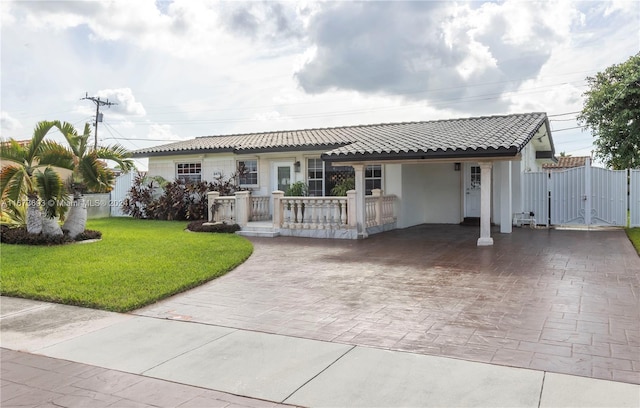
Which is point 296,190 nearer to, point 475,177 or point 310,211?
point 310,211

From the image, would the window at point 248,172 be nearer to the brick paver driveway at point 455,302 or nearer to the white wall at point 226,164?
the white wall at point 226,164

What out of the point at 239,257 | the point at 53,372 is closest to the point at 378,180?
the point at 239,257

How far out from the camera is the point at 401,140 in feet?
44.6

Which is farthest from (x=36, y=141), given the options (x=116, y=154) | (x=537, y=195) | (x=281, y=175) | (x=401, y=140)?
(x=537, y=195)

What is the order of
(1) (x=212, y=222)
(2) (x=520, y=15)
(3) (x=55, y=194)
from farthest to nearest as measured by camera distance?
(1) (x=212, y=222) < (2) (x=520, y=15) < (3) (x=55, y=194)

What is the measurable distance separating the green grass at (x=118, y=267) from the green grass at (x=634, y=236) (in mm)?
9136

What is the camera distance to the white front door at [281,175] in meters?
17.7

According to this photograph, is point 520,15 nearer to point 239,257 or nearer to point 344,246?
point 344,246

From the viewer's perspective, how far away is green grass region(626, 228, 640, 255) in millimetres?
10969

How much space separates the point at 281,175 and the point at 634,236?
37.7 feet

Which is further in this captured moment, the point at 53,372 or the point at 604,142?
the point at 604,142

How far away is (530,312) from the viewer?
5641 millimetres

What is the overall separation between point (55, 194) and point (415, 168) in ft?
37.5

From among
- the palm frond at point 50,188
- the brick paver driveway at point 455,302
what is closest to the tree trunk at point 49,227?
the palm frond at point 50,188
